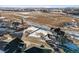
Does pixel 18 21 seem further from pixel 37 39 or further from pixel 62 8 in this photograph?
pixel 62 8

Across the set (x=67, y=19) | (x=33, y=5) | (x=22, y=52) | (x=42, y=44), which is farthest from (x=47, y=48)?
(x=33, y=5)

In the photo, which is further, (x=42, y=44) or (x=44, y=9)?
(x=44, y=9)

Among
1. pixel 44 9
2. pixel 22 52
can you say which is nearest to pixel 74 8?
pixel 44 9

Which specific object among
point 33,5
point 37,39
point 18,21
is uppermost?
point 33,5

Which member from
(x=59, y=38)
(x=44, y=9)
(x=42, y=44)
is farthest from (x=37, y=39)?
(x=44, y=9)

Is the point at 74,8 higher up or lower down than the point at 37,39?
higher up
